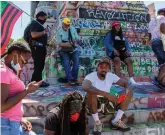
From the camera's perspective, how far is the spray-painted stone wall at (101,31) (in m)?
8.55

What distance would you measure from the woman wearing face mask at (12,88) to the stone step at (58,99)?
7.55ft

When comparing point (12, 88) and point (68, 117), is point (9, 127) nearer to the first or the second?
point (12, 88)

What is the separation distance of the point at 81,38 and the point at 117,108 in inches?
169

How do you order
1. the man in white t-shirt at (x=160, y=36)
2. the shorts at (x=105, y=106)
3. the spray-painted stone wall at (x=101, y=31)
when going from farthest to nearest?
the spray-painted stone wall at (x=101, y=31), the man in white t-shirt at (x=160, y=36), the shorts at (x=105, y=106)

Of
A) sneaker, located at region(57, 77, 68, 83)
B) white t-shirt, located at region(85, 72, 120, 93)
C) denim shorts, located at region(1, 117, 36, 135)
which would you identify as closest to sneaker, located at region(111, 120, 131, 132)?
white t-shirt, located at region(85, 72, 120, 93)

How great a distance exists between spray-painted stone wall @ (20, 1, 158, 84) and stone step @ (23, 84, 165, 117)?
149 centimetres

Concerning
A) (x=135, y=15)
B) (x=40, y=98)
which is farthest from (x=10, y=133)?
(x=135, y=15)

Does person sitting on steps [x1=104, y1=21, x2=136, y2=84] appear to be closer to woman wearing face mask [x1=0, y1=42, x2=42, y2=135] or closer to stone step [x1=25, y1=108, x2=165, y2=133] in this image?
stone step [x1=25, y1=108, x2=165, y2=133]

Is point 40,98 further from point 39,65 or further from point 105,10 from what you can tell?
point 105,10

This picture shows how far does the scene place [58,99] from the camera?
18.3 ft

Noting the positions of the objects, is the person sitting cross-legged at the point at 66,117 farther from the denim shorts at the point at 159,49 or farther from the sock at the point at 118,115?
the denim shorts at the point at 159,49

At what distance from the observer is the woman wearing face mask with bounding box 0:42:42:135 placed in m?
2.42

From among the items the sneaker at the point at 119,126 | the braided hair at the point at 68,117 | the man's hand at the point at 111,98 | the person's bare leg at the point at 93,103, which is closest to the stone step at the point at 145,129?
the sneaker at the point at 119,126

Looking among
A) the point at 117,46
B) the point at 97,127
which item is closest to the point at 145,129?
the point at 97,127
